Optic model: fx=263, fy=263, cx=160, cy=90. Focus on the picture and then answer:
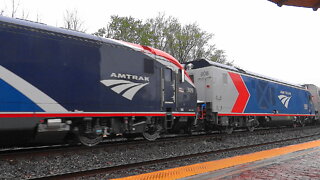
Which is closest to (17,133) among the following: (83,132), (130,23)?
(83,132)

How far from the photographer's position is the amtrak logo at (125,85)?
800 centimetres

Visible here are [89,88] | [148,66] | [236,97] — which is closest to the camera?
[89,88]

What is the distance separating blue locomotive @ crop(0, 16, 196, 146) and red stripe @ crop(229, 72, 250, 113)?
15.0ft

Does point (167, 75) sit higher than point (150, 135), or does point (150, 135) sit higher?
point (167, 75)

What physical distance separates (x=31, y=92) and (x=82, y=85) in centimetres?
139

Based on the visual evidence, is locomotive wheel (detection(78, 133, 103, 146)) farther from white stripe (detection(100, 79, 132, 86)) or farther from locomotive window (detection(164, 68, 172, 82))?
locomotive window (detection(164, 68, 172, 82))

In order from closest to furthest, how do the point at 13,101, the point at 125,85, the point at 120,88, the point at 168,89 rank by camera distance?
the point at 13,101
the point at 120,88
the point at 125,85
the point at 168,89

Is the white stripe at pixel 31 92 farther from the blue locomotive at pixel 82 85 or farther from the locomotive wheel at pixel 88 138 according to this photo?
the locomotive wheel at pixel 88 138

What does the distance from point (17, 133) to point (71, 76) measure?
194cm

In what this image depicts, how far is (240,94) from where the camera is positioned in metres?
14.1

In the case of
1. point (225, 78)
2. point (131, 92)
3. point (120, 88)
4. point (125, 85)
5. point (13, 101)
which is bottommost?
point (13, 101)

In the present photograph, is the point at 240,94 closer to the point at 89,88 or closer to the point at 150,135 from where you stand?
the point at 150,135

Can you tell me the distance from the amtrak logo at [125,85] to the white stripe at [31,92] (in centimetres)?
164

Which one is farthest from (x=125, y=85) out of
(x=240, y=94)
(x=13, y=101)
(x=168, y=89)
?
(x=240, y=94)
